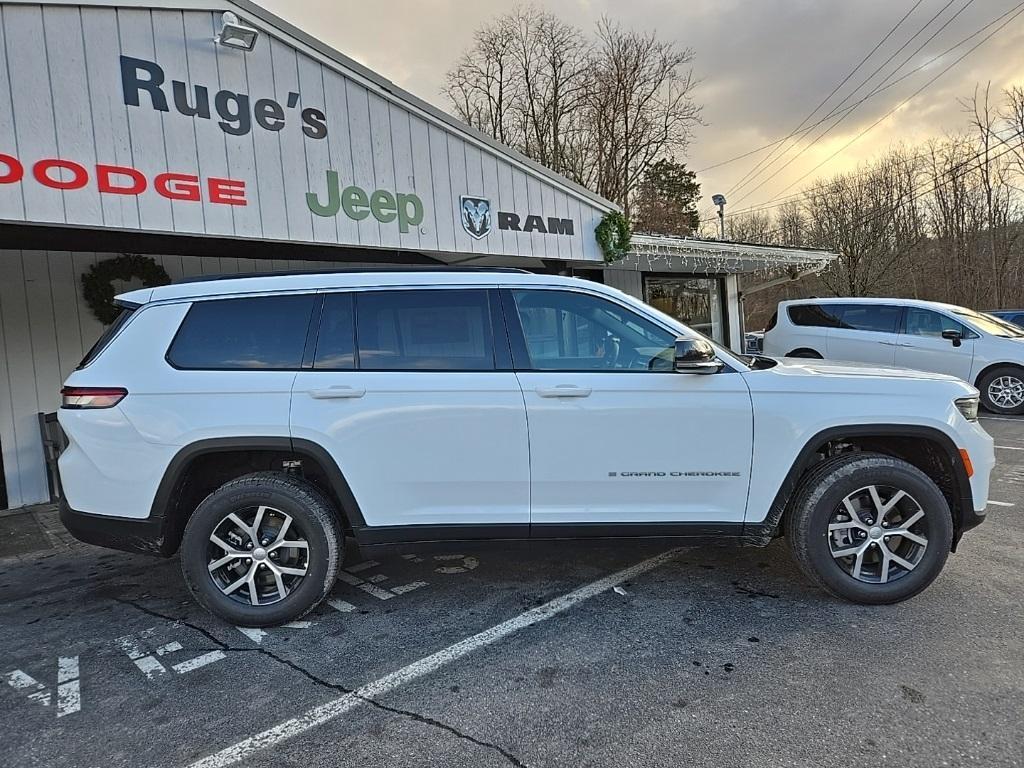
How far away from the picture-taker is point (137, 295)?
344 cm

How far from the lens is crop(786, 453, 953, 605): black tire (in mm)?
3211

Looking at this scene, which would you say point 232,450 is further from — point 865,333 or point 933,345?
point 933,345

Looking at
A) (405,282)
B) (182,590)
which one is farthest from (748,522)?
(182,590)

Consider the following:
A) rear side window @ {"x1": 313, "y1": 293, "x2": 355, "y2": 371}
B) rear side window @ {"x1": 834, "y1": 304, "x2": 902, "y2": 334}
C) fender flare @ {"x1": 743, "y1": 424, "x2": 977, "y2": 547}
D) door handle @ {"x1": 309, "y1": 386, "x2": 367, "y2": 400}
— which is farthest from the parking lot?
rear side window @ {"x1": 834, "y1": 304, "x2": 902, "y2": 334}

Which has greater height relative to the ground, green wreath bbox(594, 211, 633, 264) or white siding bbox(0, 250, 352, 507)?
green wreath bbox(594, 211, 633, 264)

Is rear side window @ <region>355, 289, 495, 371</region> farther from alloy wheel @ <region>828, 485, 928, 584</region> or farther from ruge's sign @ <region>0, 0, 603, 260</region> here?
ruge's sign @ <region>0, 0, 603, 260</region>

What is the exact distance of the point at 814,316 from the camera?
10.9 meters

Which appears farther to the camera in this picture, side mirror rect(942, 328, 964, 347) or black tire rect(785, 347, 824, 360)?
black tire rect(785, 347, 824, 360)

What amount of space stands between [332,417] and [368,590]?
4.04 feet

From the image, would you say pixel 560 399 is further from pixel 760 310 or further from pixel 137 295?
pixel 760 310

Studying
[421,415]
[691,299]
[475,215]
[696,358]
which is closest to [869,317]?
[691,299]

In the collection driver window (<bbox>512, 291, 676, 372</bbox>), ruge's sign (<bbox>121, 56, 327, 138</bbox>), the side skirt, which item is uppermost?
ruge's sign (<bbox>121, 56, 327, 138</bbox>)

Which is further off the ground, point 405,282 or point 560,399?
point 405,282

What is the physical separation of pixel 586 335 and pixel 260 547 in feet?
6.87
